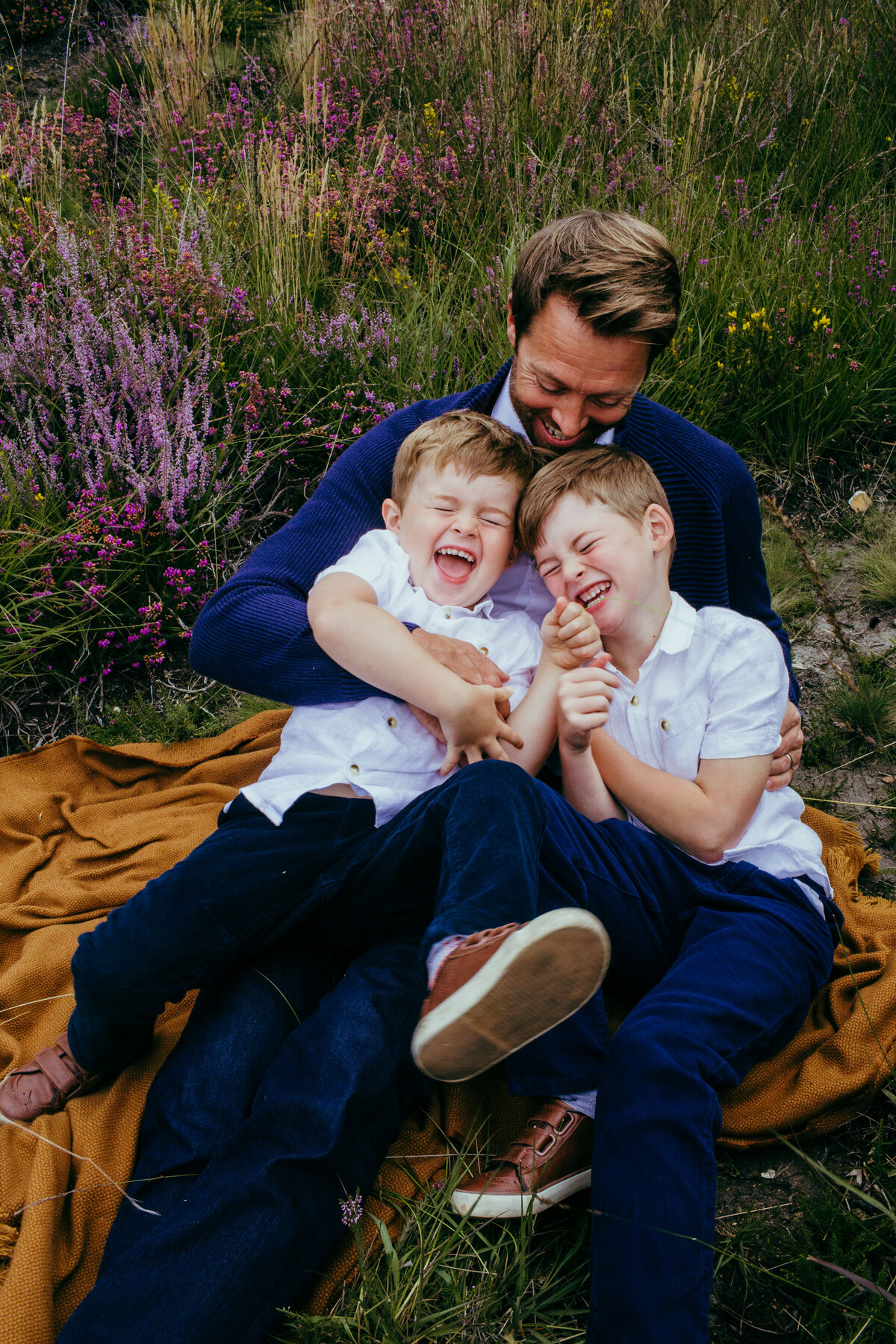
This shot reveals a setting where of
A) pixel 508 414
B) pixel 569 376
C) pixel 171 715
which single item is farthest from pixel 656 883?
pixel 171 715

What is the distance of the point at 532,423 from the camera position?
8.68ft

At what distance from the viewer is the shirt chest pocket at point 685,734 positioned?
222 centimetres

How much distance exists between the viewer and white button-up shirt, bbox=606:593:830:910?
7.14 ft

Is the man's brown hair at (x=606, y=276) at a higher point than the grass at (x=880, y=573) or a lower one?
higher

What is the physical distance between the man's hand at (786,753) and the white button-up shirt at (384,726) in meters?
0.66

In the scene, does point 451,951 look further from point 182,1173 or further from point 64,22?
point 64,22

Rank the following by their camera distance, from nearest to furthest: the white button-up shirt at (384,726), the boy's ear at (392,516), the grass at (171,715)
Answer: the white button-up shirt at (384,726), the boy's ear at (392,516), the grass at (171,715)

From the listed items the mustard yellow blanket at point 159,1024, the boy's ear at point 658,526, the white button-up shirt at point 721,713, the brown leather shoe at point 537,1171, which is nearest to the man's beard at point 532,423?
the boy's ear at point 658,526

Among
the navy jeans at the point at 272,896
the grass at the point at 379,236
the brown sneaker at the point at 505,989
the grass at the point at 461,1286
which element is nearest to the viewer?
the brown sneaker at the point at 505,989

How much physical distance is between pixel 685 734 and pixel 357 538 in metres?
1.10

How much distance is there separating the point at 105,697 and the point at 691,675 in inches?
85.6

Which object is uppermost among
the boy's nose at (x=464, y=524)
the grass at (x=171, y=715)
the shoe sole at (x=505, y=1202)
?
the boy's nose at (x=464, y=524)

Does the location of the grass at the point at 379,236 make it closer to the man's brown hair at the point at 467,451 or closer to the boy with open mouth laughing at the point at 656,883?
the man's brown hair at the point at 467,451

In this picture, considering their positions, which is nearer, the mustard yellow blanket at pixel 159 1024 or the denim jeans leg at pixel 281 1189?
the denim jeans leg at pixel 281 1189
